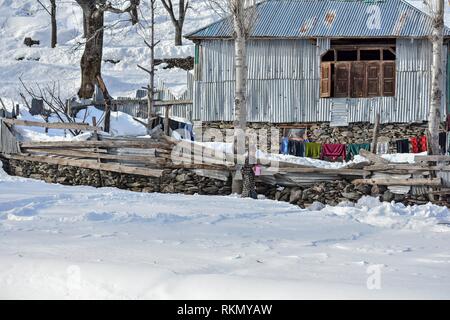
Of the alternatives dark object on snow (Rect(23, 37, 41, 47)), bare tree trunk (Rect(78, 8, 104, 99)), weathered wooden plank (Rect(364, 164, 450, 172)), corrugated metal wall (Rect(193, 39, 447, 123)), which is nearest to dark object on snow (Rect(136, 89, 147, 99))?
bare tree trunk (Rect(78, 8, 104, 99))

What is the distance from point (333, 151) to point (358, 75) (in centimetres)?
367

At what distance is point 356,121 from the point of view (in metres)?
25.8

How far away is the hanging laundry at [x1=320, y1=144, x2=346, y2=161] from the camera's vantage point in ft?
76.3

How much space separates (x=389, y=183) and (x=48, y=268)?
11.5 metres

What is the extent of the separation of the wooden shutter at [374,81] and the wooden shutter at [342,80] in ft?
2.41

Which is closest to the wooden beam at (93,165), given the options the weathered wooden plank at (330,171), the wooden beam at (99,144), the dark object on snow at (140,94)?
the wooden beam at (99,144)

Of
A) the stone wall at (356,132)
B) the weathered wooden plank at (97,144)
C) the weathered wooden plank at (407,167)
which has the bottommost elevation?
the weathered wooden plank at (407,167)

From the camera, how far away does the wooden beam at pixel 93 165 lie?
18.1m

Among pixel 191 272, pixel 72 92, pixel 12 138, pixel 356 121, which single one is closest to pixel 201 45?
pixel 356 121

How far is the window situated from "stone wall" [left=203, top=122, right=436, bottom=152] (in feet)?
3.76

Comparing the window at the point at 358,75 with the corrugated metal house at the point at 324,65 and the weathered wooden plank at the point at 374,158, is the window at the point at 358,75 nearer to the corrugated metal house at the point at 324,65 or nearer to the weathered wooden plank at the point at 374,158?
the corrugated metal house at the point at 324,65

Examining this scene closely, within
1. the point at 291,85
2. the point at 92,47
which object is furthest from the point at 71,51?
the point at 291,85

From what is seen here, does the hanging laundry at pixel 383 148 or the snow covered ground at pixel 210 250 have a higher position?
the hanging laundry at pixel 383 148
